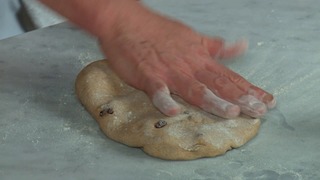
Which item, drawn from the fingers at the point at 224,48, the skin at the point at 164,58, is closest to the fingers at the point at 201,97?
the skin at the point at 164,58

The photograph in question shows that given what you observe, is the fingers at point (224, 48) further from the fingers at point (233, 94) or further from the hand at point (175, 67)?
the fingers at point (233, 94)

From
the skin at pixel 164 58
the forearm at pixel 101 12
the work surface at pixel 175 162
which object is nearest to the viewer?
the work surface at pixel 175 162

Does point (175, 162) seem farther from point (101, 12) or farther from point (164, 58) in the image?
point (101, 12)

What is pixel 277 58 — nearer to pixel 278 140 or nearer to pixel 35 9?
pixel 278 140

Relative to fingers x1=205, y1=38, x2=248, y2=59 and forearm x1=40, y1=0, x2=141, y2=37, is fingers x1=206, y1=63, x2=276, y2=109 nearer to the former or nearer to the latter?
fingers x1=205, y1=38, x2=248, y2=59

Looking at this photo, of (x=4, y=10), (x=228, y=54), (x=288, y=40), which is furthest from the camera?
(x=4, y=10)

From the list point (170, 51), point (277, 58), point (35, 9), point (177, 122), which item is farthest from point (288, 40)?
point (35, 9)

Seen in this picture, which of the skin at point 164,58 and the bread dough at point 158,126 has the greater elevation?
the skin at point 164,58
